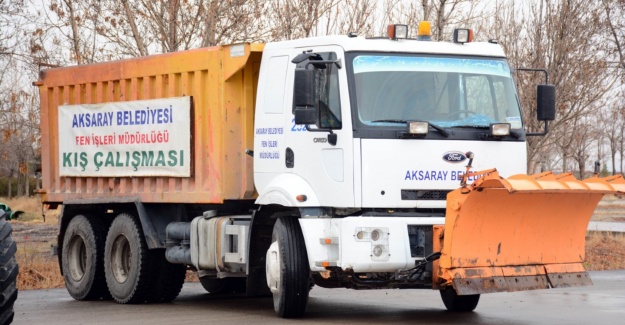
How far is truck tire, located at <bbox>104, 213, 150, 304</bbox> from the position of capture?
14.8 m

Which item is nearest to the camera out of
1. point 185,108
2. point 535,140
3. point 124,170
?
point 185,108

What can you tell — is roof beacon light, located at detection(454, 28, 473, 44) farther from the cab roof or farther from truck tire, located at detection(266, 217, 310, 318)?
truck tire, located at detection(266, 217, 310, 318)

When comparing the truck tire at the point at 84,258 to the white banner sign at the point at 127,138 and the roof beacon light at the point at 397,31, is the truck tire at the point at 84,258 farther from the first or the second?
the roof beacon light at the point at 397,31

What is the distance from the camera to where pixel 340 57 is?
12.1 m

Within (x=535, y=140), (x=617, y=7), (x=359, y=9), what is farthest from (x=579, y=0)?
(x=617, y=7)

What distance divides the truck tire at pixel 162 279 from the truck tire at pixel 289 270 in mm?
2796

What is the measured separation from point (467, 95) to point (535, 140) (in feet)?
36.8

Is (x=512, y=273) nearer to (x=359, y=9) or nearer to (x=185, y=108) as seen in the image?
(x=185, y=108)

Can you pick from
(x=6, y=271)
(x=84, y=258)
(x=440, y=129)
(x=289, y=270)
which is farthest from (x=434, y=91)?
(x=84, y=258)

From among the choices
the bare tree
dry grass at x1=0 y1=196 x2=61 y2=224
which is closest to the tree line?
the bare tree

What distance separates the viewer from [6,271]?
1041 cm

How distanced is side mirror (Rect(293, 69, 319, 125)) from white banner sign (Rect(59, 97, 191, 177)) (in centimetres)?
269

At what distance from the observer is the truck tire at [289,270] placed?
12.3 meters

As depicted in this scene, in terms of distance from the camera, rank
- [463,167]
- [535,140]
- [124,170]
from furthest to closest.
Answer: [535,140]
[124,170]
[463,167]
